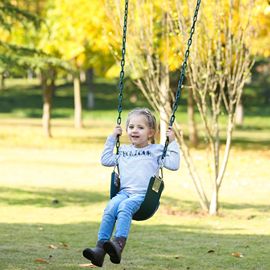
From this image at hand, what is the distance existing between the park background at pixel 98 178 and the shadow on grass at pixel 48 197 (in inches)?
0.7

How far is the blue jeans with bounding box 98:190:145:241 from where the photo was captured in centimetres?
707

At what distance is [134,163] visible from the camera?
753 centimetres

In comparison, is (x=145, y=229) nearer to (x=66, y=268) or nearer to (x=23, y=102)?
(x=66, y=268)

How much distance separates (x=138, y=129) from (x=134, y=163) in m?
0.30

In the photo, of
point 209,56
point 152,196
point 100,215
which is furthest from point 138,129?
point 100,215

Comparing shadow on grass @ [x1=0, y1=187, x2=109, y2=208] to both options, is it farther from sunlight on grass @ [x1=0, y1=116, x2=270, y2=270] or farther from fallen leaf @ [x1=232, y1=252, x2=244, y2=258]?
fallen leaf @ [x1=232, y1=252, x2=244, y2=258]

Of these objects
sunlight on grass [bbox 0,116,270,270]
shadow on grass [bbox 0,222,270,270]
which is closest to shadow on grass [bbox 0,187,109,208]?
sunlight on grass [bbox 0,116,270,270]

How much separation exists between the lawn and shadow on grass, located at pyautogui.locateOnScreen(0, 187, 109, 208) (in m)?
0.02

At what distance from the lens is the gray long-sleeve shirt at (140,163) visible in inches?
294

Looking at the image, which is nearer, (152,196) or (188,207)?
(152,196)

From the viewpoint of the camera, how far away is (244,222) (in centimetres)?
1302

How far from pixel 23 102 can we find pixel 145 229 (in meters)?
51.3

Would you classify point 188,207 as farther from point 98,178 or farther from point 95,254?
point 95,254

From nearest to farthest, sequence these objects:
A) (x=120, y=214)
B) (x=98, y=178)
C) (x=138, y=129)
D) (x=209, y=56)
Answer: (x=120, y=214) → (x=138, y=129) → (x=209, y=56) → (x=98, y=178)
